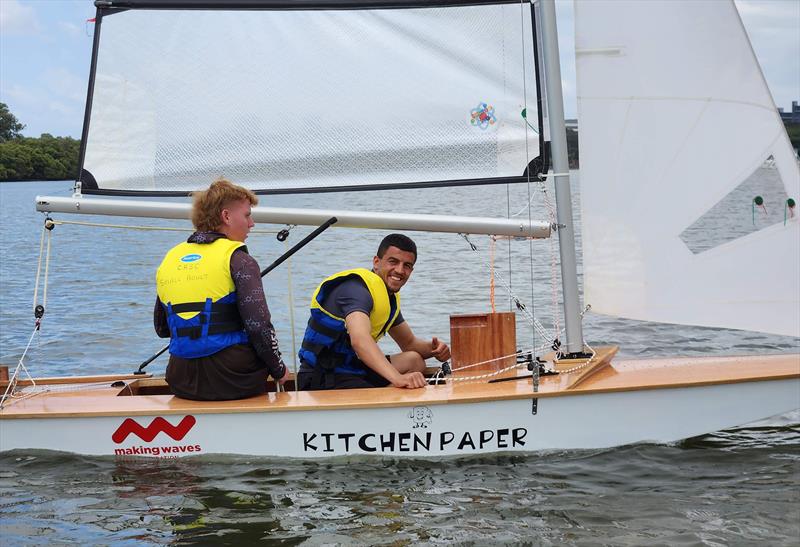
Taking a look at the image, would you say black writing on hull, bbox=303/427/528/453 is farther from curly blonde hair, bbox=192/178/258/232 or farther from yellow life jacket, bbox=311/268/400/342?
curly blonde hair, bbox=192/178/258/232

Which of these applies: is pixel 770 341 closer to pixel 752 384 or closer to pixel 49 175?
pixel 752 384

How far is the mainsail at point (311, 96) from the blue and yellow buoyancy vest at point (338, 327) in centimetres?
51

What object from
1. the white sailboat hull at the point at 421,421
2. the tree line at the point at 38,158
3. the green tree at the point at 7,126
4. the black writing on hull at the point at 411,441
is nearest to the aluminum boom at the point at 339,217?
the white sailboat hull at the point at 421,421

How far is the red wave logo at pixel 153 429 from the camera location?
5.04 metres

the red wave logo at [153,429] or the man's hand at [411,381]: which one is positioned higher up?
the man's hand at [411,381]

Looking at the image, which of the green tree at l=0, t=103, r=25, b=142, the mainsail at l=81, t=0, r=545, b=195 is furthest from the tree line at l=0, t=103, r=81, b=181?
the mainsail at l=81, t=0, r=545, b=195

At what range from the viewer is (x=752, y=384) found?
5.14 metres

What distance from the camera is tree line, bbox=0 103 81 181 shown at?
2261 inches

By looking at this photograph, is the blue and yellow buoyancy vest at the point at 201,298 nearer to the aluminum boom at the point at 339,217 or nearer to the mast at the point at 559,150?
the aluminum boom at the point at 339,217

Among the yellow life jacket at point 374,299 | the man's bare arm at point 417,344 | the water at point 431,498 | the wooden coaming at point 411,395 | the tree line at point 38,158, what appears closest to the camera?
the water at point 431,498

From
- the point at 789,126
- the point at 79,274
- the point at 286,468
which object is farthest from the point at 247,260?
the point at 79,274

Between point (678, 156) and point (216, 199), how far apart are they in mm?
2254

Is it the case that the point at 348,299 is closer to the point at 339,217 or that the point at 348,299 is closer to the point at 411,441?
the point at 339,217

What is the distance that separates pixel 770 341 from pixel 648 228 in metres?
4.32
